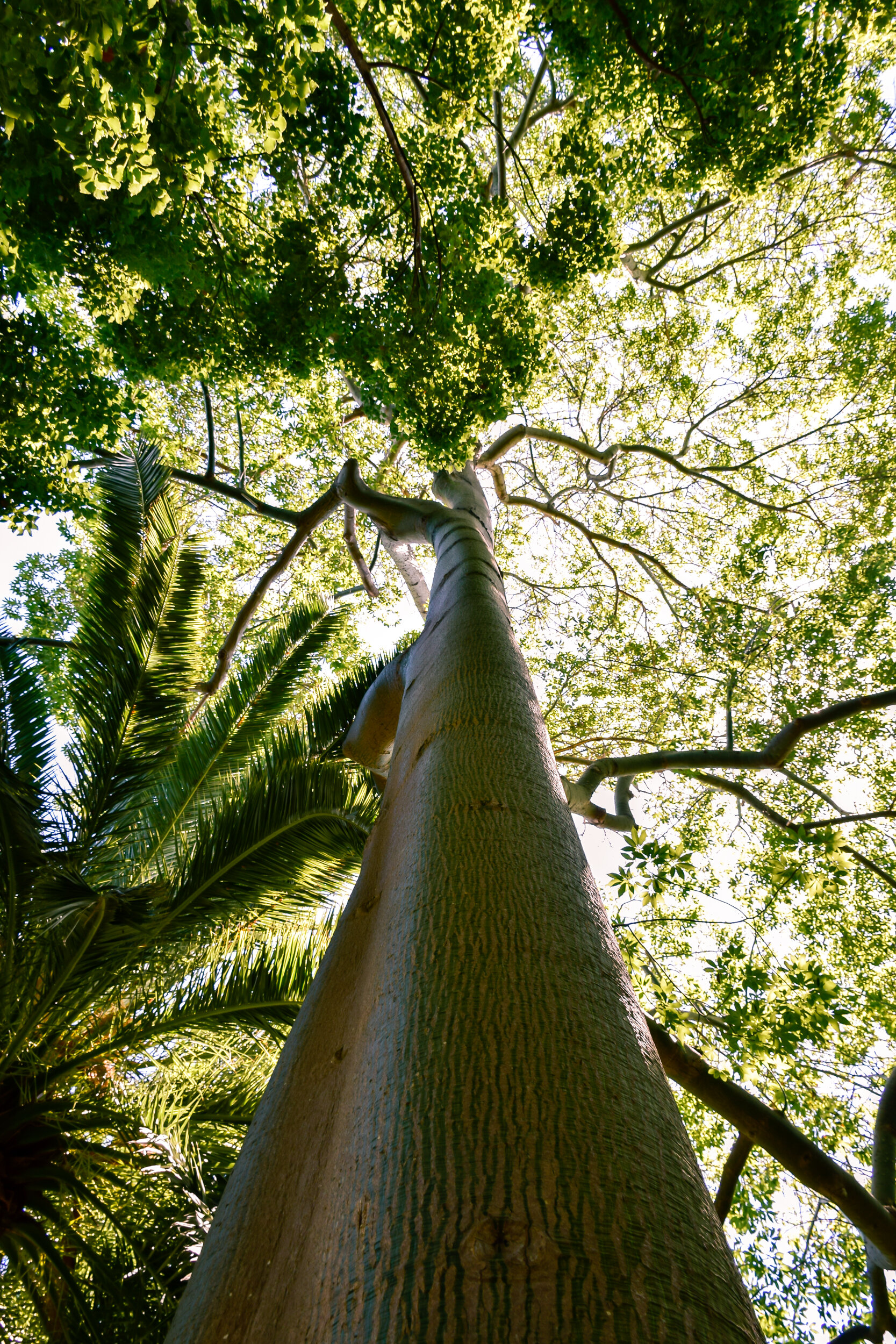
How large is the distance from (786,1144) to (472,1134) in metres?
2.32

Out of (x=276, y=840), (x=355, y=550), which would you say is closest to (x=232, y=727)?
(x=276, y=840)

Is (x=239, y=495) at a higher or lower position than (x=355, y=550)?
lower

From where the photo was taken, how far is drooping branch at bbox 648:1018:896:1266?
2.30 meters

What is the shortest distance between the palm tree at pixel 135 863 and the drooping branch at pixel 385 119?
228cm

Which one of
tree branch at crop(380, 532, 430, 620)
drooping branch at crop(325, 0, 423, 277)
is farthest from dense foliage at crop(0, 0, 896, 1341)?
tree branch at crop(380, 532, 430, 620)

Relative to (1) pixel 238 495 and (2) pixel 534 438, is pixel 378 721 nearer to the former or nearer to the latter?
(1) pixel 238 495

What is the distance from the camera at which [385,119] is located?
3250mm

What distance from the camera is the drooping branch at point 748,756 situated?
3.56m

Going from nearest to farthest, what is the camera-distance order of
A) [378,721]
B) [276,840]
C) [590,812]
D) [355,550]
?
[378,721]
[276,840]
[590,812]
[355,550]

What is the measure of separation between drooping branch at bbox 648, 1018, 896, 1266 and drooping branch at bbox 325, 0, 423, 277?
4.35 metres

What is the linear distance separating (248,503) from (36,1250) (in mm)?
4981

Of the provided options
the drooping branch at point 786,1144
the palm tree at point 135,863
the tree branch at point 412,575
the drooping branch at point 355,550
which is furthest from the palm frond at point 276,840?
the drooping branch at point 355,550

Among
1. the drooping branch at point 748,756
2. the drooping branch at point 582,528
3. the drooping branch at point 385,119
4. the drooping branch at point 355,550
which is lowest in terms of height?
the drooping branch at point 748,756

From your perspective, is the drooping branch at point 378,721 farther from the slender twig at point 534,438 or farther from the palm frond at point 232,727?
the slender twig at point 534,438
